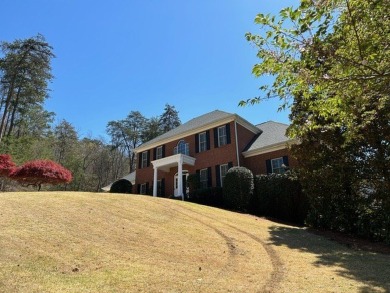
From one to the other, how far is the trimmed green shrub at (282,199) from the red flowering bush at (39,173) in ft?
38.9

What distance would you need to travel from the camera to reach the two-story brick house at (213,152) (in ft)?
70.8

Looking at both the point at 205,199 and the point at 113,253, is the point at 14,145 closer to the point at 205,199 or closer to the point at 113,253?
the point at 205,199

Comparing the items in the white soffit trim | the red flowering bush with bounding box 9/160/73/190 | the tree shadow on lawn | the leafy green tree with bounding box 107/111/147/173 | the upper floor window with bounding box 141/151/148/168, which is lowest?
the tree shadow on lawn

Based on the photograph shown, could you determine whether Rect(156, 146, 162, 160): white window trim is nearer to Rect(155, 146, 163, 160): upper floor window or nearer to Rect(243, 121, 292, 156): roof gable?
Rect(155, 146, 163, 160): upper floor window

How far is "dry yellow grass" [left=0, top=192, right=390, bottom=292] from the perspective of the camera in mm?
5742

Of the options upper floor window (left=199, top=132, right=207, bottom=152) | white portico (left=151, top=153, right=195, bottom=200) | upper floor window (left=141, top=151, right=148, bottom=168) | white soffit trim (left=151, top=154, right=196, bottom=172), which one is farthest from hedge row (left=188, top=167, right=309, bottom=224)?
upper floor window (left=141, top=151, right=148, bottom=168)

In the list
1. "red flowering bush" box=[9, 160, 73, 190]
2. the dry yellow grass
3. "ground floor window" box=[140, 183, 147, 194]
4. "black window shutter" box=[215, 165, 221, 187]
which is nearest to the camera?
the dry yellow grass

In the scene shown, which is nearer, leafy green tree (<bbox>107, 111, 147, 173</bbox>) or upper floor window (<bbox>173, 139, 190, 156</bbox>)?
upper floor window (<bbox>173, 139, 190, 156</bbox>)

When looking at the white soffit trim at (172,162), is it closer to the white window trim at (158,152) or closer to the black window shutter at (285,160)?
the white window trim at (158,152)

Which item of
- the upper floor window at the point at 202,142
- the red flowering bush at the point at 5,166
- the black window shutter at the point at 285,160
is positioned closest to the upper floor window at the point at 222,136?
the upper floor window at the point at 202,142

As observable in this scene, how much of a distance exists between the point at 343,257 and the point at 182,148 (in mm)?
18367

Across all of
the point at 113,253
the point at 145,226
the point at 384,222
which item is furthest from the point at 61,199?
the point at 384,222

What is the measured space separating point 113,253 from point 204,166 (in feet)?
55.5

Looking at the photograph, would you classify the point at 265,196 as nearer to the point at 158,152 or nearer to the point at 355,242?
the point at 355,242
